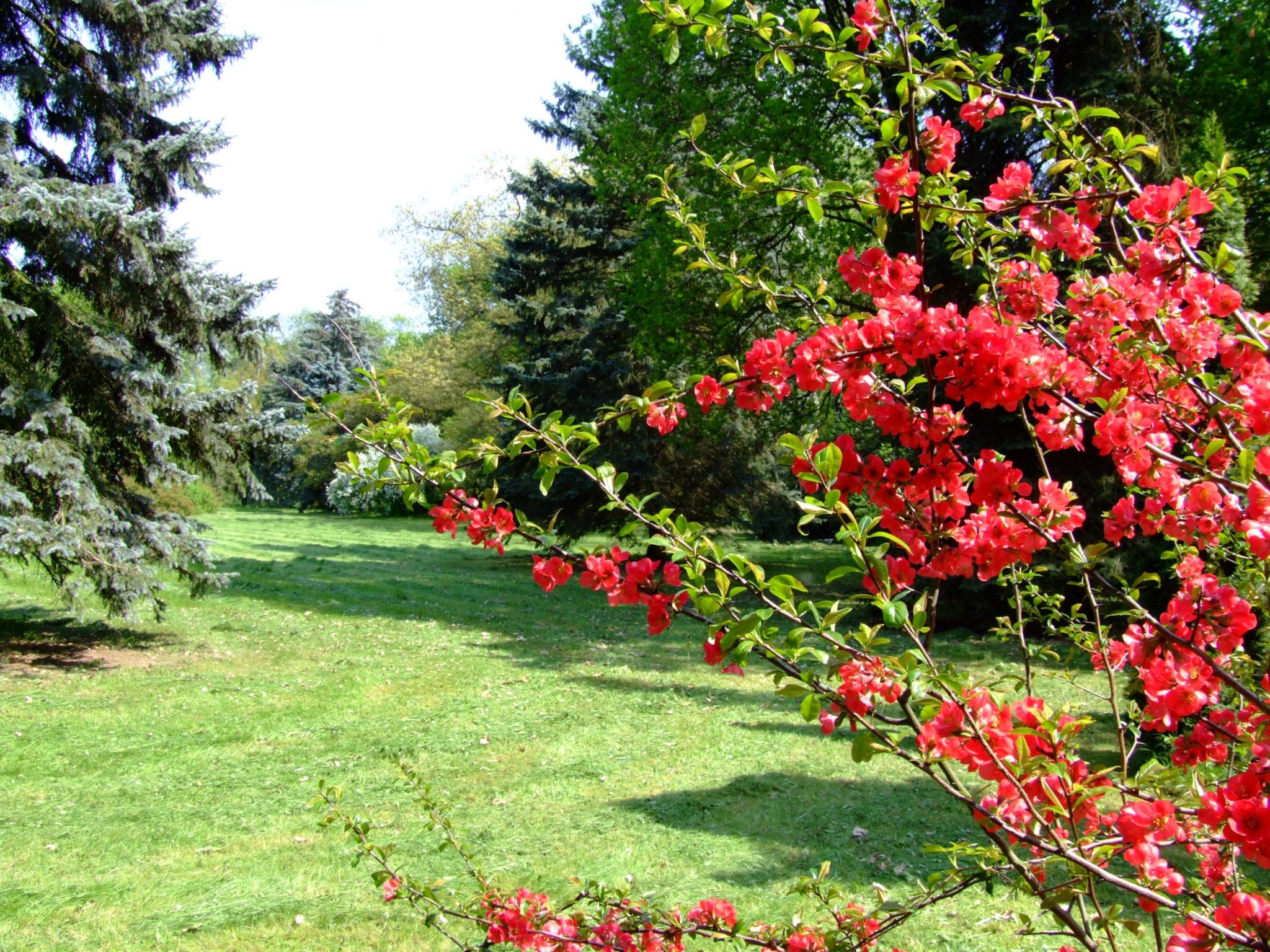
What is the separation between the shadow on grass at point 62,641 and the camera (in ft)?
24.8

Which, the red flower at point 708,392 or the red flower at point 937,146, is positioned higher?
the red flower at point 937,146

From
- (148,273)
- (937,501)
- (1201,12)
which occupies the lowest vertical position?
(937,501)

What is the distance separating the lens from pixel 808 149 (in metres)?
10.1

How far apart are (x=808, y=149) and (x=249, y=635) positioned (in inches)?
312

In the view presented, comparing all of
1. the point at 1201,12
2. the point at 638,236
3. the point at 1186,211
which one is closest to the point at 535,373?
the point at 638,236

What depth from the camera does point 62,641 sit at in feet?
27.0

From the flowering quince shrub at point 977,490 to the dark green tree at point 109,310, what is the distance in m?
5.90

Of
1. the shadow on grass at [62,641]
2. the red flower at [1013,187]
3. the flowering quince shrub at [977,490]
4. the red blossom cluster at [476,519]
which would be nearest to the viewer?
the flowering quince shrub at [977,490]

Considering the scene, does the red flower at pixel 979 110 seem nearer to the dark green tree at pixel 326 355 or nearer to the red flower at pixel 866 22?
the red flower at pixel 866 22

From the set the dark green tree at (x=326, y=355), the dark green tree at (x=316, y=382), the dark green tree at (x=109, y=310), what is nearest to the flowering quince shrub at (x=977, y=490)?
the dark green tree at (x=109, y=310)

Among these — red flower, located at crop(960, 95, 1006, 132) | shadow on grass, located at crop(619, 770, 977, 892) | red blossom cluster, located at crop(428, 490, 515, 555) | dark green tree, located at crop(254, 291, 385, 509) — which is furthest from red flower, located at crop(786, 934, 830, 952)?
dark green tree, located at crop(254, 291, 385, 509)

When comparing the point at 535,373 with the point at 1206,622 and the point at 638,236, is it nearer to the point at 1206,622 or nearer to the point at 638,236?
the point at 638,236

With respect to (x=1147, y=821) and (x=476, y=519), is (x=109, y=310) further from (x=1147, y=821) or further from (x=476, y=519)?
(x=1147, y=821)

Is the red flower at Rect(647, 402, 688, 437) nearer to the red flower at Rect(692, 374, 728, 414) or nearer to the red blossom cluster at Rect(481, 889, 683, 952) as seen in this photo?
the red flower at Rect(692, 374, 728, 414)
